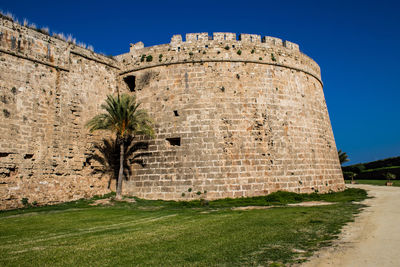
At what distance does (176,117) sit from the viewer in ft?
44.9

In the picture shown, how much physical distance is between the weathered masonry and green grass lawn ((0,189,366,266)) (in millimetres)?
3196

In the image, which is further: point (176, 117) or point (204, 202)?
point (176, 117)

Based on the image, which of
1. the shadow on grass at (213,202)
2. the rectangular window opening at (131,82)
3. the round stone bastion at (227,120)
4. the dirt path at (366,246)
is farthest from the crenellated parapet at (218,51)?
the dirt path at (366,246)

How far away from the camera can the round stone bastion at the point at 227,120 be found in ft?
41.8

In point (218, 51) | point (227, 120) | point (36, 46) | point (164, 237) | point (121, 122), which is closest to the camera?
point (164, 237)

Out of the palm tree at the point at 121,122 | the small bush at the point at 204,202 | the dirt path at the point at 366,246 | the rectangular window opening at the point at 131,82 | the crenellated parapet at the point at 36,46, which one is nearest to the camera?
the dirt path at the point at 366,246

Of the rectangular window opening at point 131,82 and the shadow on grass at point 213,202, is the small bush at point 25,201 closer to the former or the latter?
the shadow on grass at point 213,202

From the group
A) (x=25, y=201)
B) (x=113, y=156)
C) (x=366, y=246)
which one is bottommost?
(x=366, y=246)

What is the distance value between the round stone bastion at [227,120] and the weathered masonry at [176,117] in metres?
0.05

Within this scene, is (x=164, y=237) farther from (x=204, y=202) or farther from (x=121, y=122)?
(x=121, y=122)

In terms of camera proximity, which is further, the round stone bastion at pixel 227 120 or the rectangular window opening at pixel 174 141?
the rectangular window opening at pixel 174 141

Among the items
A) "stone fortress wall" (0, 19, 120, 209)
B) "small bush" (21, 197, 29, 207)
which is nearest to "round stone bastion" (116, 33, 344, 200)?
Answer: "stone fortress wall" (0, 19, 120, 209)

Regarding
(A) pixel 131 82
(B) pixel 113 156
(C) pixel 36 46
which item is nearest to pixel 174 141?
(B) pixel 113 156

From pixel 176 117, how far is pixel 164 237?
8.28 meters
